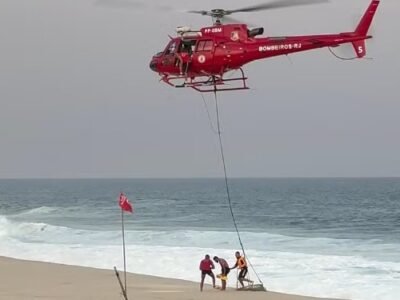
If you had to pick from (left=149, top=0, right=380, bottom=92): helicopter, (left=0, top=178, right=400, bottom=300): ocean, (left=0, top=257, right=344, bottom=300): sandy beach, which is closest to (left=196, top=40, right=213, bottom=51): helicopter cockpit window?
(left=149, top=0, right=380, bottom=92): helicopter

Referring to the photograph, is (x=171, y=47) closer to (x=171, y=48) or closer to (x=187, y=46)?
(x=171, y=48)

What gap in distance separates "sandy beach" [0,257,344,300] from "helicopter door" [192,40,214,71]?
239 inches

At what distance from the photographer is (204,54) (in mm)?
15266

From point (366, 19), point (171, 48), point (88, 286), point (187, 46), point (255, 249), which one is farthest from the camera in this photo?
point (255, 249)

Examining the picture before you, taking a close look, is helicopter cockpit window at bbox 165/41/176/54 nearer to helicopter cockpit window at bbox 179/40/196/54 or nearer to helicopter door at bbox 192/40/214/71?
helicopter cockpit window at bbox 179/40/196/54

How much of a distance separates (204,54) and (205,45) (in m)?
0.20

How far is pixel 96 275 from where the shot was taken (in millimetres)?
22906

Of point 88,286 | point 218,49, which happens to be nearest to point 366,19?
point 218,49

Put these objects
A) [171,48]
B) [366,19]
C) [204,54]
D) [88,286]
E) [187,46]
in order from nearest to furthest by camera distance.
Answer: [366,19]
[204,54]
[187,46]
[171,48]
[88,286]

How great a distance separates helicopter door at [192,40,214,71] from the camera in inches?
599

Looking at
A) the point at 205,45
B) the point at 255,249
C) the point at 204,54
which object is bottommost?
the point at 255,249

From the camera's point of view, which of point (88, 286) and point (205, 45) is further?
point (88, 286)

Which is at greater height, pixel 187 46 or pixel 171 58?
pixel 187 46

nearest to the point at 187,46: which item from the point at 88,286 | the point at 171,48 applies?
the point at 171,48
